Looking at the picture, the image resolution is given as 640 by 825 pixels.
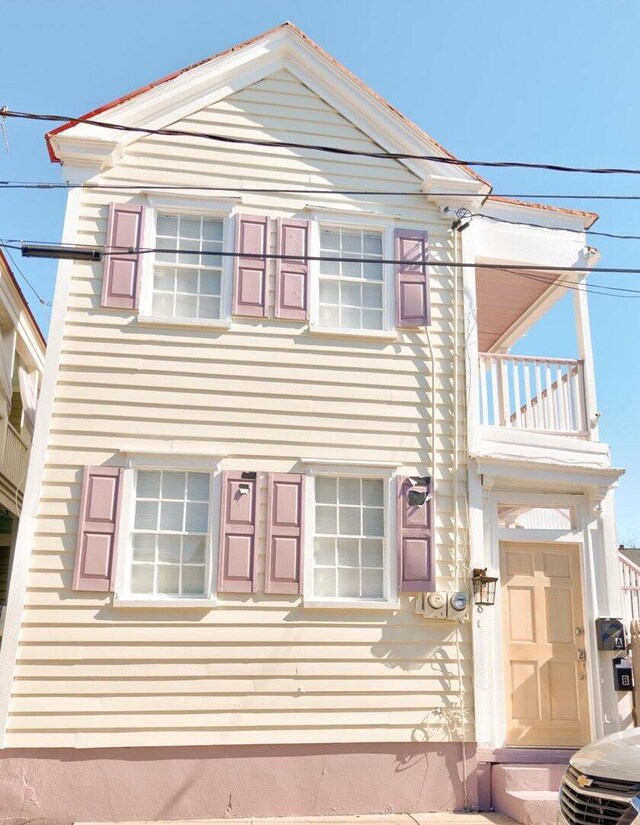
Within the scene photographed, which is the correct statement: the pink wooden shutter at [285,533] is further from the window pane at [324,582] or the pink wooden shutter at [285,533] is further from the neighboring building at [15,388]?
the neighboring building at [15,388]

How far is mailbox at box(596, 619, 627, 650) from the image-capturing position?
8781mm

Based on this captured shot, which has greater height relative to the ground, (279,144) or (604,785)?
(279,144)

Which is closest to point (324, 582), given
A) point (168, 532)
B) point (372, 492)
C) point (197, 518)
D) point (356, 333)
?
point (372, 492)

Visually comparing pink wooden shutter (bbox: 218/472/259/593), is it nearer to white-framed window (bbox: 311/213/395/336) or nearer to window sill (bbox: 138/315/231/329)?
window sill (bbox: 138/315/231/329)

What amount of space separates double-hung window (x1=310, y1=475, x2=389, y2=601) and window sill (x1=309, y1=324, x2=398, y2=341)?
5.19 feet

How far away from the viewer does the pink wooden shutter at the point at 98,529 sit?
8.00 meters

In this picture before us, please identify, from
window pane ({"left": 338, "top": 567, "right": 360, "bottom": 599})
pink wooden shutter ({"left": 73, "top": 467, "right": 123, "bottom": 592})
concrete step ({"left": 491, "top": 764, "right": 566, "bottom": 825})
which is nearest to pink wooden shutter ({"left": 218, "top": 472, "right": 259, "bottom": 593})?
window pane ({"left": 338, "top": 567, "right": 360, "bottom": 599})

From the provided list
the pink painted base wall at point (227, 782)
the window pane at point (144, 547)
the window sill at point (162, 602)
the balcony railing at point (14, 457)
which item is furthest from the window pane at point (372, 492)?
the balcony railing at point (14, 457)

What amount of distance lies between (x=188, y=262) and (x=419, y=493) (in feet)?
11.9

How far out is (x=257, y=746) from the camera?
7.94m

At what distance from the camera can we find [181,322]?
8.84 metres

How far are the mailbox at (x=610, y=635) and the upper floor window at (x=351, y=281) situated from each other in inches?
160

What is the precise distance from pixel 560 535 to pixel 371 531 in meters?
2.22

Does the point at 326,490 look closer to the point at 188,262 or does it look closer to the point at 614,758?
the point at 188,262
